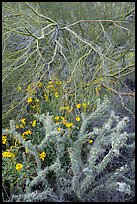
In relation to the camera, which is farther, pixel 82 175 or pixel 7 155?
pixel 7 155

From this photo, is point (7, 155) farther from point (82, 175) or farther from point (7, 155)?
point (82, 175)

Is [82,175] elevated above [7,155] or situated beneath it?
situated beneath

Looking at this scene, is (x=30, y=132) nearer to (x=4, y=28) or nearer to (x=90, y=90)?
(x=90, y=90)

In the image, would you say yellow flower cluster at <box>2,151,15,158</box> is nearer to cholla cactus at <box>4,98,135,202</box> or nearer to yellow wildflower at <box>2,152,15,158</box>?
yellow wildflower at <box>2,152,15,158</box>

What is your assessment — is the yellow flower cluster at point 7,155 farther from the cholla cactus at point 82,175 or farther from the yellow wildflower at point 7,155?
the cholla cactus at point 82,175

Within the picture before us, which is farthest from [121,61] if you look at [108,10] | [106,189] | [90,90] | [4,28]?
[106,189]

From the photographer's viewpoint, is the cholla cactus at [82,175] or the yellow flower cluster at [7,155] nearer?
the cholla cactus at [82,175]

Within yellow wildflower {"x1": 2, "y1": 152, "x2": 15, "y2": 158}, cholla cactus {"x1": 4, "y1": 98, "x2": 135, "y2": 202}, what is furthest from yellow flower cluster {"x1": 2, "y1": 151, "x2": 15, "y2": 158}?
cholla cactus {"x1": 4, "y1": 98, "x2": 135, "y2": 202}

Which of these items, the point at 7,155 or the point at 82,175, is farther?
the point at 7,155

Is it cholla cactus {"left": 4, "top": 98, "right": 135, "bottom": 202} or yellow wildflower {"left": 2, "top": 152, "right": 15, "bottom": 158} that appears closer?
cholla cactus {"left": 4, "top": 98, "right": 135, "bottom": 202}

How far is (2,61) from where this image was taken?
15.1ft

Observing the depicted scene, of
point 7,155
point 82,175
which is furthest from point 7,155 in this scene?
point 82,175

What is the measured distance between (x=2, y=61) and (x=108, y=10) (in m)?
1.96

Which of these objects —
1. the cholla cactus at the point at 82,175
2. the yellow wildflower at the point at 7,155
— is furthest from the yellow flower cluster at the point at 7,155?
the cholla cactus at the point at 82,175
